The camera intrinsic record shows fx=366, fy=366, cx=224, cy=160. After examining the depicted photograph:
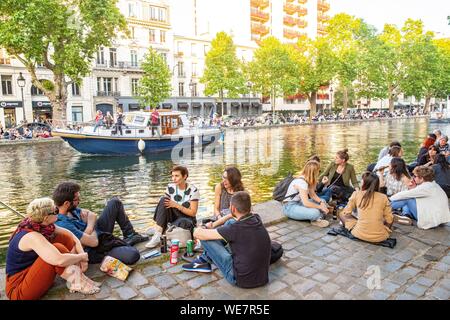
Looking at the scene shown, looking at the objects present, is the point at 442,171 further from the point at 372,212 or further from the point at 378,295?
the point at 378,295

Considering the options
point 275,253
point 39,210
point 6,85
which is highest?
point 6,85

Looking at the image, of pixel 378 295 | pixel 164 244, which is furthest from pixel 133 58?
pixel 378 295

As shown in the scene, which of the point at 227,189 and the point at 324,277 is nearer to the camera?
the point at 324,277

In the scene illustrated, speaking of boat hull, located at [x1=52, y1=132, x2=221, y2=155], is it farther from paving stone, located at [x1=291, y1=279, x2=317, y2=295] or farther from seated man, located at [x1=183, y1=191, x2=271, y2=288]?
paving stone, located at [x1=291, y1=279, x2=317, y2=295]

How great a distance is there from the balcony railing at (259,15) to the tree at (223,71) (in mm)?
21619

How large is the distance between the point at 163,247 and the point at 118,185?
787 centimetres

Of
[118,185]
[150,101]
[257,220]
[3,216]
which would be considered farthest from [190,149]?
[150,101]

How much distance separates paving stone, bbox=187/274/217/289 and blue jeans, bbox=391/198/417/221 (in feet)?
13.8

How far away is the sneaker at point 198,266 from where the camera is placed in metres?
4.84

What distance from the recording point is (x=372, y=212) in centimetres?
569

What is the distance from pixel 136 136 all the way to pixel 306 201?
1626 centimetres

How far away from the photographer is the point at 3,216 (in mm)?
9242

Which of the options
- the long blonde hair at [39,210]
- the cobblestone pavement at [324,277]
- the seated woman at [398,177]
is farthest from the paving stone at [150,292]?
the seated woman at [398,177]

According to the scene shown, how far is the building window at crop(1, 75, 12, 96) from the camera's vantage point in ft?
132
